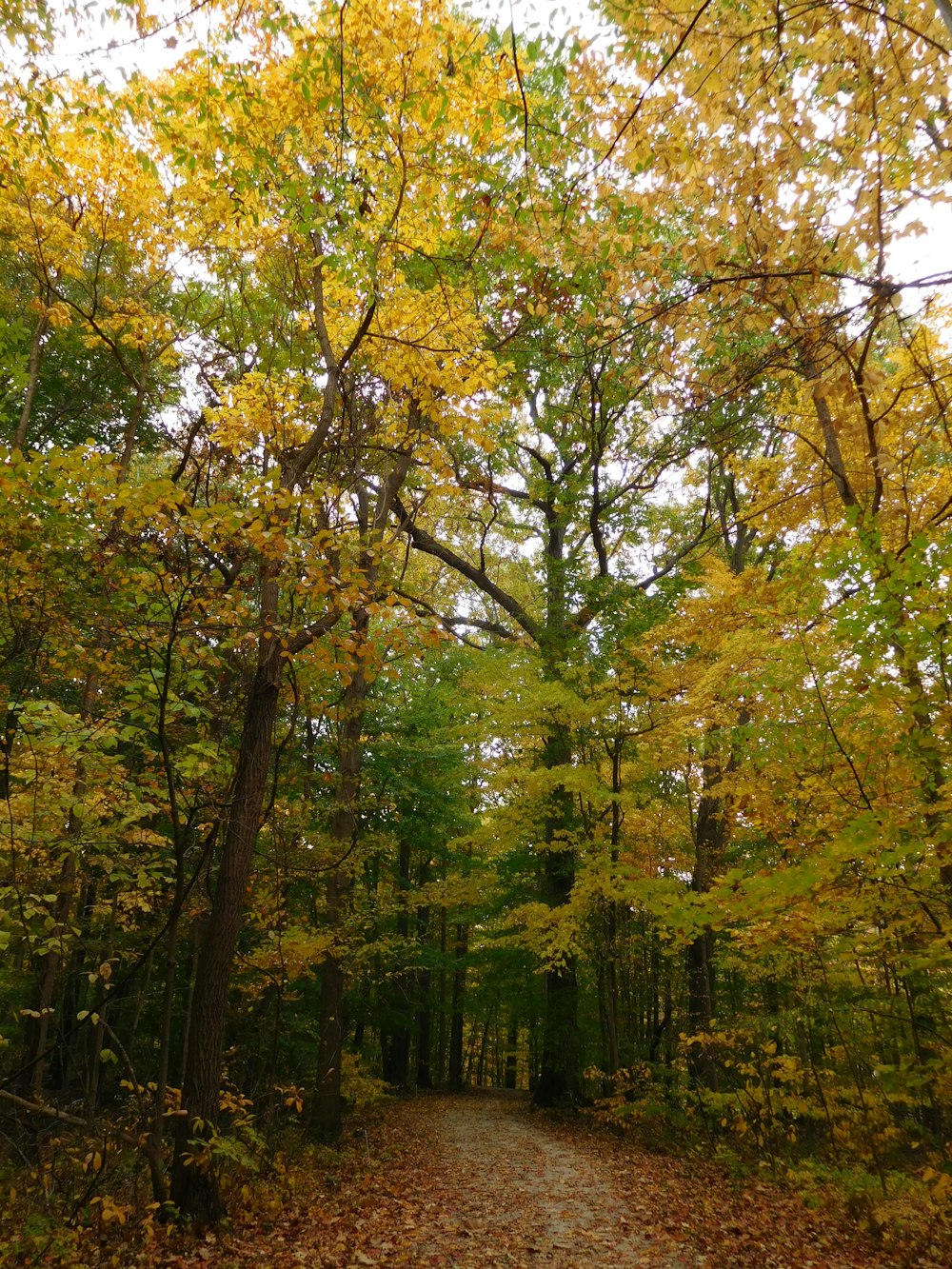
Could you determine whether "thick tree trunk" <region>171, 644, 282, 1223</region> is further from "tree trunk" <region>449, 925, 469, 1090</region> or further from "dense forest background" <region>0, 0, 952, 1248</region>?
"tree trunk" <region>449, 925, 469, 1090</region>

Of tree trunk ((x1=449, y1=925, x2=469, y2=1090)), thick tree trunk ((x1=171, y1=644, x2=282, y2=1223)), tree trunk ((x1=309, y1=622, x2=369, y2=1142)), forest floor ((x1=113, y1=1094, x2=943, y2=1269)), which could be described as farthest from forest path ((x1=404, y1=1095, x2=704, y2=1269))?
tree trunk ((x1=449, y1=925, x2=469, y2=1090))

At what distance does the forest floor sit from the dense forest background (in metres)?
0.72

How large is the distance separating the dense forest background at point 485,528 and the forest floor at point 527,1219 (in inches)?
28.3

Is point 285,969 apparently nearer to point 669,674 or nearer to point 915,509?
point 669,674

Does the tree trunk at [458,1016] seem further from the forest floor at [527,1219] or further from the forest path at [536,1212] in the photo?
the forest floor at [527,1219]

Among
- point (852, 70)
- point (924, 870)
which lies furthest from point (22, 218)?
point (924, 870)

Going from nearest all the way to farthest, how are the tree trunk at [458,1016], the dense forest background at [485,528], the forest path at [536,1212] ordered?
1. the dense forest background at [485,528]
2. the forest path at [536,1212]
3. the tree trunk at [458,1016]

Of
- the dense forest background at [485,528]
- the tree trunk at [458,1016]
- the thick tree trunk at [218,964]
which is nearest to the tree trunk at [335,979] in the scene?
the dense forest background at [485,528]

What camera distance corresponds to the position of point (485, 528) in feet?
41.3

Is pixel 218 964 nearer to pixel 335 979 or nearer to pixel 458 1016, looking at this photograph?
pixel 335 979

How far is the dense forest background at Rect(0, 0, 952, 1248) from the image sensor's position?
351cm

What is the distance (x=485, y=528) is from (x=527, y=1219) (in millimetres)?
9491

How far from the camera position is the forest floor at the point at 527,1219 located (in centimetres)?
497

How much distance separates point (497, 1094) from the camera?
1867 cm
